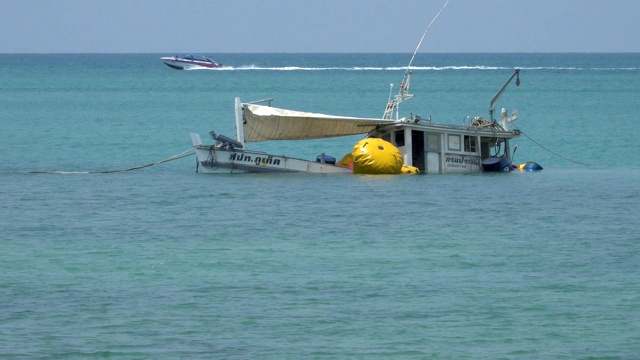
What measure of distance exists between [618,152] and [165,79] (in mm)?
102621

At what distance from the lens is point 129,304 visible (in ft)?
71.9

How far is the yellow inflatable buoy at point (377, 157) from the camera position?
1580 inches

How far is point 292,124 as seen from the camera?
4141 centimetres

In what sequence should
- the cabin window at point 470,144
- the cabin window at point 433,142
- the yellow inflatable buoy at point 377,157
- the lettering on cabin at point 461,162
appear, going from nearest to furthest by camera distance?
the yellow inflatable buoy at point 377,157 → the cabin window at point 433,142 → the lettering on cabin at point 461,162 → the cabin window at point 470,144

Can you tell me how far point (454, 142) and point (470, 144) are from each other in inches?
30.8

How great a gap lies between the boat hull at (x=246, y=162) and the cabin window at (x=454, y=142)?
4.23 metres

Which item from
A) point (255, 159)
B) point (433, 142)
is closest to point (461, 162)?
point (433, 142)

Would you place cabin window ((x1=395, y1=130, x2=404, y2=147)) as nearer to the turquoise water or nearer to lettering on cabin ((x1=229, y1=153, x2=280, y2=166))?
the turquoise water

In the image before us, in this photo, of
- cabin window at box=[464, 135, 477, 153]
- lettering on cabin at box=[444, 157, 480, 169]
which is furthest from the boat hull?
cabin window at box=[464, 135, 477, 153]

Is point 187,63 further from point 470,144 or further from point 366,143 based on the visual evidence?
point 366,143

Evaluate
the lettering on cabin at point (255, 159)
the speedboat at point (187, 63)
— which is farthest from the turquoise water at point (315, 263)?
the speedboat at point (187, 63)

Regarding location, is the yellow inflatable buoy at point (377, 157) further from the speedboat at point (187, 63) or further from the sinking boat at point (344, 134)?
the speedboat at point (187, 63)

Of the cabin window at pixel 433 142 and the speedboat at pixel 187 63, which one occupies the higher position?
the speedboat at pixel 187 63

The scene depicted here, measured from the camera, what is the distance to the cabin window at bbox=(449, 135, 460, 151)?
41.7 m
